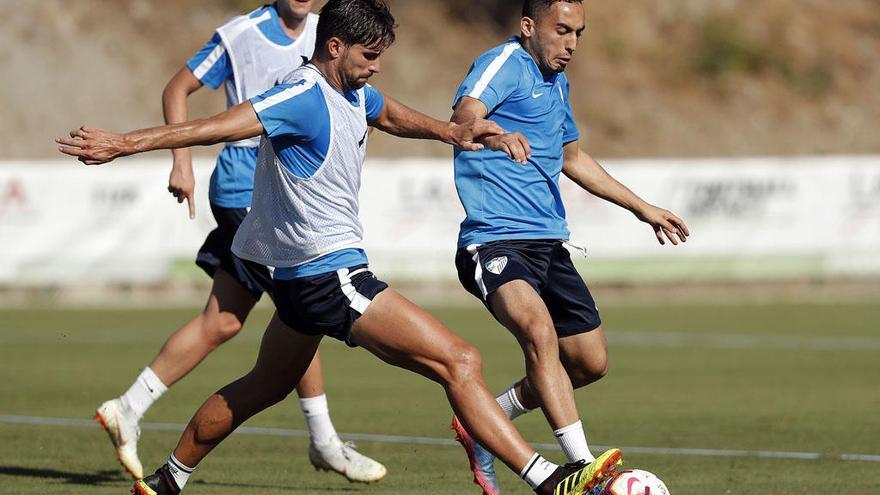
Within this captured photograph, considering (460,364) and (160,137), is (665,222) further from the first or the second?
(160,137)

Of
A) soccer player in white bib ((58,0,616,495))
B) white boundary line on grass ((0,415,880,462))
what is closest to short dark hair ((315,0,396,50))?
soccer player in white bib ((58,0,616,495))

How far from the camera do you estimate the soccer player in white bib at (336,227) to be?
6.06 metres

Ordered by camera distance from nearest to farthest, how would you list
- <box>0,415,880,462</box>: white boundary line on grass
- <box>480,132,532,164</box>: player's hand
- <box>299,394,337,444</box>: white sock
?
1. <box>480,132,532,164</box>: player's hand
2. <box>299,394,337,444</box>: white sock
3. <box>0,415,880,462</box>: white boundary line on grass

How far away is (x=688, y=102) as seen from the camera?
37.9 m

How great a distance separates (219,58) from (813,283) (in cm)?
1816

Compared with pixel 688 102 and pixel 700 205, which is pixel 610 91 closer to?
pixel 688 102

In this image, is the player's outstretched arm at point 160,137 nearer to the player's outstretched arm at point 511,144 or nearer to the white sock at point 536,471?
the player's outstretched arm at point 511,144

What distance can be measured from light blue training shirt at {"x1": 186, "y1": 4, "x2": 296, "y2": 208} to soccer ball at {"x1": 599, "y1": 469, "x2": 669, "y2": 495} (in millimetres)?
3230

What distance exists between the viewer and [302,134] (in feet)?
20.2

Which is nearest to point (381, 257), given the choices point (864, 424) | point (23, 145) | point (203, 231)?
point (203, 231)

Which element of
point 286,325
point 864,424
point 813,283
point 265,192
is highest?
point 265,192

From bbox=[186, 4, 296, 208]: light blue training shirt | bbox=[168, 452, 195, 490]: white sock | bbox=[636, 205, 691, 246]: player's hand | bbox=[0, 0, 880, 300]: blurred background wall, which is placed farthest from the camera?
bbox=[0, 0, 880, 300]: blurred background wall

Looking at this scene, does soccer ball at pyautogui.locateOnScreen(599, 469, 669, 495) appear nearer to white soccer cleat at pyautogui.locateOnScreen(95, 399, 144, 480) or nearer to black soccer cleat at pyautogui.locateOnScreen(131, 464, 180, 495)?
black soccer cleat at pyautogui.locateOnScreen(131, 464, 180, 495)

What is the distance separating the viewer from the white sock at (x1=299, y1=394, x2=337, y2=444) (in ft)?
26.8
